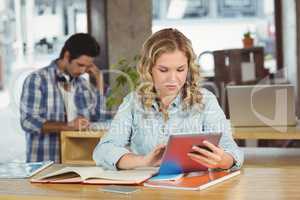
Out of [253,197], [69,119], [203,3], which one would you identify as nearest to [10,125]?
[203,3]

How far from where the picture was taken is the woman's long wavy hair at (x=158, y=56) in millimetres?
2275

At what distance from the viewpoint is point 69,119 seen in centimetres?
380

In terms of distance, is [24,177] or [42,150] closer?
[24,177]

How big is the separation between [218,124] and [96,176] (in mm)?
515

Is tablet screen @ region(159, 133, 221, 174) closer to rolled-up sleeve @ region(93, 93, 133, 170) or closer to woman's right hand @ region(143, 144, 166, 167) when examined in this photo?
woman's right hand @ region(143, 144, 166, 167)

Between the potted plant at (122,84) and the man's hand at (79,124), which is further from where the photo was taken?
the potted plant at (122,84)

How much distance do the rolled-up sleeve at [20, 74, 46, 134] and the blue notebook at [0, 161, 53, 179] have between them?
1311 millimetres

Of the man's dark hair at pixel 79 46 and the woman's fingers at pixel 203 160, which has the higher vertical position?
the man's dark hair at pixel 79 46

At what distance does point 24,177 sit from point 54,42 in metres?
3.63

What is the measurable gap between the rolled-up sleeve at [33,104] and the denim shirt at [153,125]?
1.45 meters

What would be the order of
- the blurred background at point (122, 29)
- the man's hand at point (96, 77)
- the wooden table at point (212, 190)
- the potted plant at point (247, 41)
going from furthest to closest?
the potted plant at point (247, 41) < the blurred background at point (122, 29) < the man's hand at point (96, 77) < the wooden table at point (212, 190)

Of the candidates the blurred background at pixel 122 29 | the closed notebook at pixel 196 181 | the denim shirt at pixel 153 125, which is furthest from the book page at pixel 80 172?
the blurred background at pixel 122 29

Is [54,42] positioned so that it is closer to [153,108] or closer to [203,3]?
[203,3]

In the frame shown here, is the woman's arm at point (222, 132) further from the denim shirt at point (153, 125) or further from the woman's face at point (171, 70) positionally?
the woman's face at point (171, 70)
